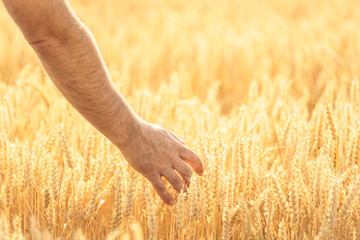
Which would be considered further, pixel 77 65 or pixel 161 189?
pixel 161 189

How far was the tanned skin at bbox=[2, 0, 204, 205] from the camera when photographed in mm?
929

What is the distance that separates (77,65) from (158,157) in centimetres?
31

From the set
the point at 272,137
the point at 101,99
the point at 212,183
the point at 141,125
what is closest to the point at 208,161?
the point at 212,183

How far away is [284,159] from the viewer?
4.60 ft

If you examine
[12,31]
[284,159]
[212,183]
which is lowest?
[212,183]

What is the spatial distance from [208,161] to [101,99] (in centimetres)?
29

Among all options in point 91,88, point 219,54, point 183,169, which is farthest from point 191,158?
point 219,54

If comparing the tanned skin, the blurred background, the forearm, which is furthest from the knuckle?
the blurred background

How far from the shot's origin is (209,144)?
1336mm

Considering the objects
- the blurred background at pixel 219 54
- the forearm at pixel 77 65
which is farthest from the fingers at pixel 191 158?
the blurred background at pixel 219 54

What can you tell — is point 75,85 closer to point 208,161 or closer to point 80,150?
point 208,161

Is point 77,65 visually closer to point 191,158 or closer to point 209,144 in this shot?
point 191,158

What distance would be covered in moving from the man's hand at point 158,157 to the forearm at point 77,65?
0.06 m

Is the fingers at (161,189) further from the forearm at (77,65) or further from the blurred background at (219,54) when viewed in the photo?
the blurred background at (219,54)
